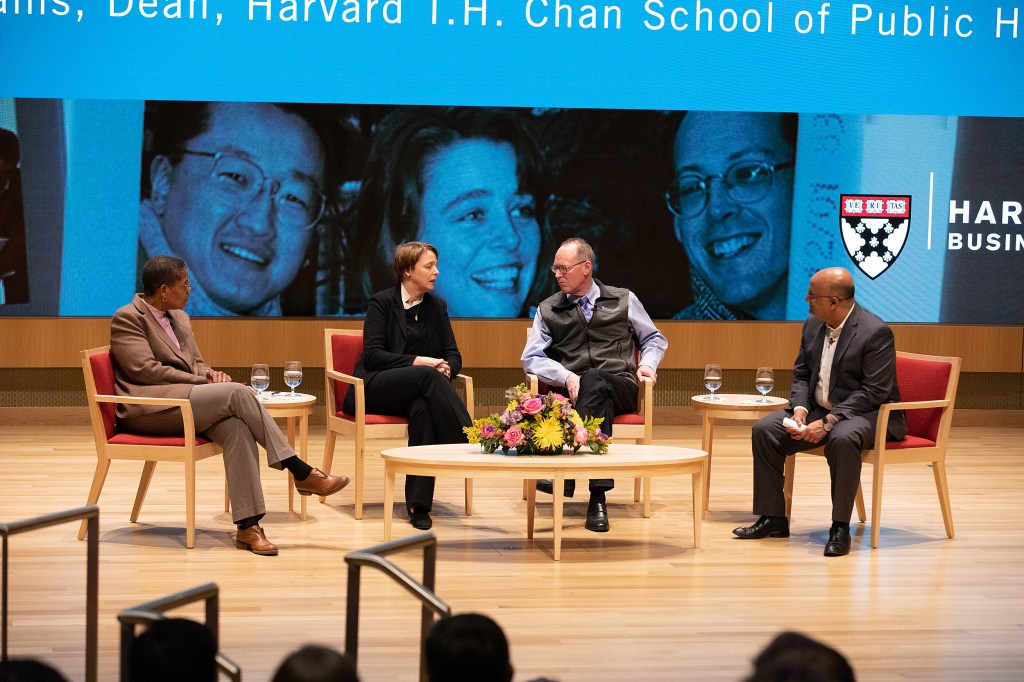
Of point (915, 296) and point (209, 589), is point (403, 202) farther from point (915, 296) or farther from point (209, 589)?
point (209, 589)

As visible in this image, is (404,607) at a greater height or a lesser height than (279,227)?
lesser

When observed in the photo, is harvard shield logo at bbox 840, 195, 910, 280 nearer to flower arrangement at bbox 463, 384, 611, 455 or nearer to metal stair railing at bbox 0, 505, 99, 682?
flower arrangement at bbox 463, 384, 611, 455

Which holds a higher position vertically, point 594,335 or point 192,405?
point 594,335

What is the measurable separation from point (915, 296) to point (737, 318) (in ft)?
4.17

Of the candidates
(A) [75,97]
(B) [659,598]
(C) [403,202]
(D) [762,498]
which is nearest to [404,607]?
(B) [659,598]

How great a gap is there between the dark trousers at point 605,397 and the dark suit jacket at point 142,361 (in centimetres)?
175

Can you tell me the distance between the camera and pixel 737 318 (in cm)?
894

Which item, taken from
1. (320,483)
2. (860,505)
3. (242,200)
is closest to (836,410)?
(860,505)

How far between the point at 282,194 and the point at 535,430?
4.01 m

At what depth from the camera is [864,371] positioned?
5523 millimetres

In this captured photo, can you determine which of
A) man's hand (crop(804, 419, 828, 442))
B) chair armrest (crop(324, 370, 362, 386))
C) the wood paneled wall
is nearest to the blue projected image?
the wood paneled wall

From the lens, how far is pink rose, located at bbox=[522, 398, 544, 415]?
5.16 m

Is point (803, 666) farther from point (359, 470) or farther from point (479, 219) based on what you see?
point (479, 219)

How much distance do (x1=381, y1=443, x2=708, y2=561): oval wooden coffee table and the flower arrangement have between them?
51mm
